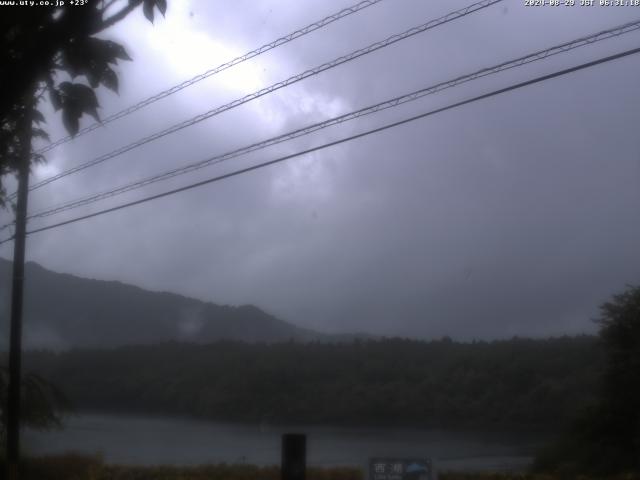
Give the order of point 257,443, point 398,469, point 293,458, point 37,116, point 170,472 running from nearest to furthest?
1. point 37,116
2. point 293,458
3. point 398,469
4. point 170,472
5. point 257,443

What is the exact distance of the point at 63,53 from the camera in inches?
182

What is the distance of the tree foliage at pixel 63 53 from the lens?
4207 millimetres

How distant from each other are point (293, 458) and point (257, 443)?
18.1 m

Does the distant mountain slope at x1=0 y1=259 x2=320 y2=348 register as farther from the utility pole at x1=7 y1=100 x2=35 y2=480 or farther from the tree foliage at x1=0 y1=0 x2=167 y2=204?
the tree foliage at x1=0 y1=0 x2=167 y2=204

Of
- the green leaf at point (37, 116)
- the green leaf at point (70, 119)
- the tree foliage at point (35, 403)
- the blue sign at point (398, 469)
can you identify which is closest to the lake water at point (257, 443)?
the tree foliage at point (35, 403)

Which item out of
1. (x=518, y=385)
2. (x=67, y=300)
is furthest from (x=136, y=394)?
(x=518, y=385)

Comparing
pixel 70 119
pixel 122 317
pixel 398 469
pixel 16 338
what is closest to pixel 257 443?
pixel 16 338

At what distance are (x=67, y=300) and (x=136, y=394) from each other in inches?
264

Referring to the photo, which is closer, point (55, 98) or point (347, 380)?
point (55, 98)

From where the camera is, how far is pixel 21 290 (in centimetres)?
1662

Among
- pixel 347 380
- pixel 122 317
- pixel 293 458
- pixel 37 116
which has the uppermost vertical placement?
pixel 122 317

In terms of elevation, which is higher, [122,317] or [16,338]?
[122,317]

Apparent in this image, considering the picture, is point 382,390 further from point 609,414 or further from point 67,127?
point 67,127

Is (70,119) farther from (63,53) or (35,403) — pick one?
(35,403)
